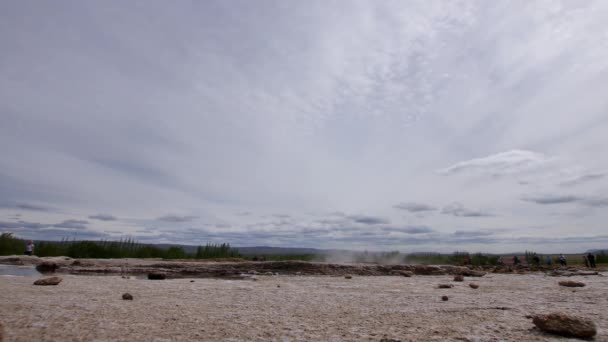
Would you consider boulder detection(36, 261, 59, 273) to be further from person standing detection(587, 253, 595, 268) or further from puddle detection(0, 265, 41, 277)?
person standing detection(587, 253, 595, 268)

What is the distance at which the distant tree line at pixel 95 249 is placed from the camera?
29.5m

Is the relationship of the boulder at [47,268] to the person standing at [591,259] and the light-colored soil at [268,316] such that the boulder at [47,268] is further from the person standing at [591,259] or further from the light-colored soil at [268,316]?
the person standing at [591,259]

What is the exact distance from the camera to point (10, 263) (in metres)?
20.2

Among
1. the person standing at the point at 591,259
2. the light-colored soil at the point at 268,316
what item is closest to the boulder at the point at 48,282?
the light-colored soil at the point at 268,316

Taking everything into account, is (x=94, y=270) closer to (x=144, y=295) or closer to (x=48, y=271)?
(x=48, y=271)

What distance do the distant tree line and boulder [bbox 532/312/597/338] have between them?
3493cm

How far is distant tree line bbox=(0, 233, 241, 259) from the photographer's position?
29.5 metres

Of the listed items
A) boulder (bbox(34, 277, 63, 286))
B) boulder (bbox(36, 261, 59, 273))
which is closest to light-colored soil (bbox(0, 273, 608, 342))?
boulder (bbox(34, 277, 63, 286))

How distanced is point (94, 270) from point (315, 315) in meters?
15.5

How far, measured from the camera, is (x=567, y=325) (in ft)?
15.2

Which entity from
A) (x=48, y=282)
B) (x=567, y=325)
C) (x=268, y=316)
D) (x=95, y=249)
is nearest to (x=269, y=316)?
(x=268, y=316)

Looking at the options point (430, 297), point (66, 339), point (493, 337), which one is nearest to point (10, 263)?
point (66, 339)

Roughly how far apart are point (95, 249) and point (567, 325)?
3608 centimetres

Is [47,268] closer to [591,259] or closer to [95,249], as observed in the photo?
[95,249]
